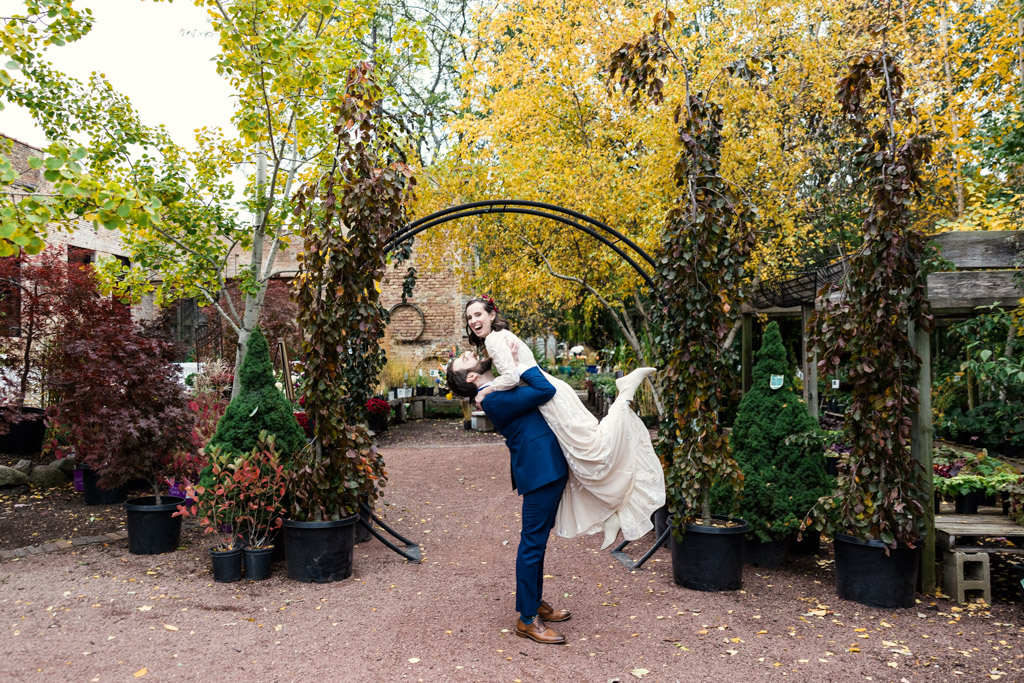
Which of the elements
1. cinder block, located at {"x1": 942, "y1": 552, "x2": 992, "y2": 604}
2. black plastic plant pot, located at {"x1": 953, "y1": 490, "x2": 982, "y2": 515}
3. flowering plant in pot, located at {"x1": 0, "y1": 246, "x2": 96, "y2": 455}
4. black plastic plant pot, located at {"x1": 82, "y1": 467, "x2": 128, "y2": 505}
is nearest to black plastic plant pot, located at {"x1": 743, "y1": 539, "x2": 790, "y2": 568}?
cinder block, located at {"x1": 942, "y1": 552, "x2": 992, "y2": 604}

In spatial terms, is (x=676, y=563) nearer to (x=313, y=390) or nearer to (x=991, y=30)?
(x=313, y=390)

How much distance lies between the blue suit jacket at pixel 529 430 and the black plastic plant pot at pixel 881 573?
190 cm

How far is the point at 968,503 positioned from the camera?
511cm

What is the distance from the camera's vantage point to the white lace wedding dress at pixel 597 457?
385 cm

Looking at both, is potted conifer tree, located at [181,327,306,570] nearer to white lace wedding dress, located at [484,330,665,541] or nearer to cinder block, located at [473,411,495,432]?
white lace wedding dress, located at [484,330,665,541]

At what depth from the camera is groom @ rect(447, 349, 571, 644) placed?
12.3 ft

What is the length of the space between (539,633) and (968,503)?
3376mm

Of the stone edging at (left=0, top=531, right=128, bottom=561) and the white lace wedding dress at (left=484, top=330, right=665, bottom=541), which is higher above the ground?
the white lace wedding dress at (left=484, top=330, right=665, bottom=541)

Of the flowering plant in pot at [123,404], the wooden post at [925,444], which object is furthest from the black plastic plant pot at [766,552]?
the flowering plant in pot at [123,404]

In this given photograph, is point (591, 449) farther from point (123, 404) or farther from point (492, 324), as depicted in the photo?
point (123, 404)

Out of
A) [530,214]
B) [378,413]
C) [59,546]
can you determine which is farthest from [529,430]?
[378,413]

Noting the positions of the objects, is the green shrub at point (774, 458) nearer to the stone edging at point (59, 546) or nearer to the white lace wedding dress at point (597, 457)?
the white lace wedding dress at point (597, 457)

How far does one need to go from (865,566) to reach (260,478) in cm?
388

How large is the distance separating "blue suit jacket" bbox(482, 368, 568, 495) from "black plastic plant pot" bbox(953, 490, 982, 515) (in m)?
3.19
